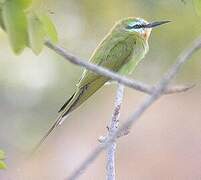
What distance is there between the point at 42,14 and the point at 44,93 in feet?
15.8

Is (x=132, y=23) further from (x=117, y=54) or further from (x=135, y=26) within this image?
(x=117, y=54)

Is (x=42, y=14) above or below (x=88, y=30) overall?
above

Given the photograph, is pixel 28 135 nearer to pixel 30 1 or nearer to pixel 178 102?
pixel 178 102

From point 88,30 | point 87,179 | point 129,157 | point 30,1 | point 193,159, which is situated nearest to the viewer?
point 30,1

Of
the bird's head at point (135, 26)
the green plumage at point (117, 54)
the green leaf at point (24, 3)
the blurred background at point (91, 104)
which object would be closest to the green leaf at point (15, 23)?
the green leaf at point (24, 3)

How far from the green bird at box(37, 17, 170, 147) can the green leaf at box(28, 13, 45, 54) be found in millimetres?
1137

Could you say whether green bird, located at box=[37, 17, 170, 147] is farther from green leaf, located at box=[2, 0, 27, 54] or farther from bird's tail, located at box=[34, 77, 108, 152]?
green leaf, located at box=[2, 0, 27, 54]

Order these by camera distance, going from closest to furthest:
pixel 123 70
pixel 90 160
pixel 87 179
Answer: pixel 90 160 → pixel 123 70 → pixel 87 179

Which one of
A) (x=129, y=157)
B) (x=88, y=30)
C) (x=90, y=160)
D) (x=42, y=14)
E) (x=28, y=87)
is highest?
(x=42, y=14)

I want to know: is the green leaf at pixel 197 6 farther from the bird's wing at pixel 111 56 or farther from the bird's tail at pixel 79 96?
the bird's wing at pixel 111 56

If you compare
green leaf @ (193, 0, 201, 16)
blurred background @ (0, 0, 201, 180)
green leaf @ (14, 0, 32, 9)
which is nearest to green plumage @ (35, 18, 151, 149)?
green leaf @ (193, 0, 201, 16)

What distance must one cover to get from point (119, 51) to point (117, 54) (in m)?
0.03

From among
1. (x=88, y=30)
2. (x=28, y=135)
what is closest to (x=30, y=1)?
(x=28, y=135)

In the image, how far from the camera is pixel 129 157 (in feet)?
15.3
